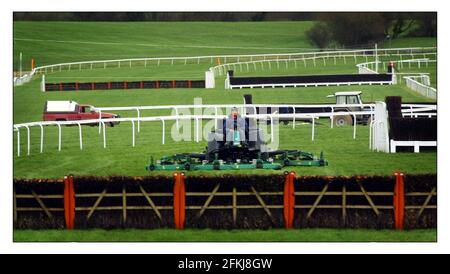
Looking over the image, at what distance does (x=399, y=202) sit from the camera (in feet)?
65.5

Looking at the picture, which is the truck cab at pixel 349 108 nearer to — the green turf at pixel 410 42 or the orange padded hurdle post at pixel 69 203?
the green turf at pixel 410 42

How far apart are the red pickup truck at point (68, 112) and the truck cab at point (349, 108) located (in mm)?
6685

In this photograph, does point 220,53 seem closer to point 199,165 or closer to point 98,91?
point 98,91

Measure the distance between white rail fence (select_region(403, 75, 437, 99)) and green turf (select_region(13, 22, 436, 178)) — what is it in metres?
0.31

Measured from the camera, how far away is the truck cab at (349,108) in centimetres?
3306

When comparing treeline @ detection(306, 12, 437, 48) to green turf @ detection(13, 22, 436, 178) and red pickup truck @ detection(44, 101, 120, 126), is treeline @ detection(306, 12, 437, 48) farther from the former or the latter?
red pickup truck @ detection(44, 101, 120, 126)

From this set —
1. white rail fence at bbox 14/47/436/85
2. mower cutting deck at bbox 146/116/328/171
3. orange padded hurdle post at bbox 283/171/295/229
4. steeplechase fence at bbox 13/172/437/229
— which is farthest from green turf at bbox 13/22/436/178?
orange padded hurdle post at bbox 283/171/295/229

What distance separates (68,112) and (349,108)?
28.1 feet

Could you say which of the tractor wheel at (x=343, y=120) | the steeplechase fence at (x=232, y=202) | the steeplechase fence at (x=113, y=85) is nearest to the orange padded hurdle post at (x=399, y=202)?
the steeplechase fence at (x=232, y=202)

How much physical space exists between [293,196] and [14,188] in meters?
4.51

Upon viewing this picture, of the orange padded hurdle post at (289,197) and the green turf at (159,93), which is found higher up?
the green turf at (159,93)

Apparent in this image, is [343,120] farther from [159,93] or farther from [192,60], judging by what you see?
[192,60]

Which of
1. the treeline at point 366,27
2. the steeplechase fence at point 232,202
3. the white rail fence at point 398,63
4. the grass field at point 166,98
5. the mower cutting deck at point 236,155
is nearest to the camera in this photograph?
the grass field at point 166,98
